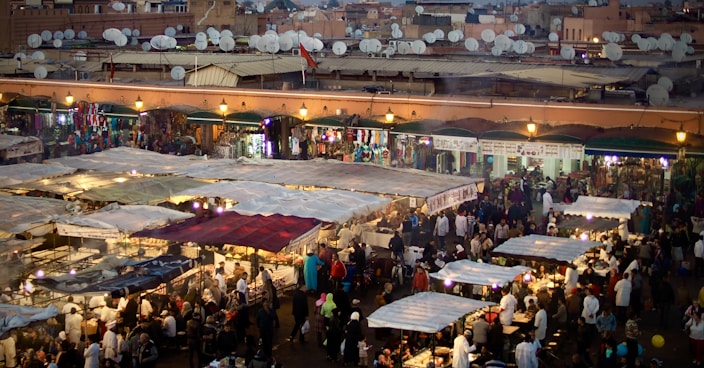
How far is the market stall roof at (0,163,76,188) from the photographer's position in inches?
890

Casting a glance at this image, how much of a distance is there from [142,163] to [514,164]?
28.6 feet

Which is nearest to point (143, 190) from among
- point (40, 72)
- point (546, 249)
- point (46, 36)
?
point (546, 249)

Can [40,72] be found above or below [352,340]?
above

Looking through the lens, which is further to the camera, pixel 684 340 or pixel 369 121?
pixel 369 121

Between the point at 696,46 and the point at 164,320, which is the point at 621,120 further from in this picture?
the point at 696,46

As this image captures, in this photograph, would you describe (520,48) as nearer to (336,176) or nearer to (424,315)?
(336,176)

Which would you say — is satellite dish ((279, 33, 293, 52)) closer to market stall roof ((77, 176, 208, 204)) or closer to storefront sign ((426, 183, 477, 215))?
market stall roof ((77, 176, 208, 204))

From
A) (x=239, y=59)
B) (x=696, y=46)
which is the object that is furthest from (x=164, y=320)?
(x=696, y=46)

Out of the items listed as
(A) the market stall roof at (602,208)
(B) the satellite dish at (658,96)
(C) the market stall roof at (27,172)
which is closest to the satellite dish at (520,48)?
(B) the satellite dish at (658,96)

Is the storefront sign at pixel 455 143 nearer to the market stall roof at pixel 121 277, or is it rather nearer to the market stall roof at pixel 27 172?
the market stall roof at pixel 27 172

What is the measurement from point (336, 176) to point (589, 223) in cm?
534

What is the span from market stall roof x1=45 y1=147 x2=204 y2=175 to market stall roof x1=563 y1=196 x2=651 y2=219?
8.38m

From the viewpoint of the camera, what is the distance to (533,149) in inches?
982

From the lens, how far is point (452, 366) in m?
14.8
